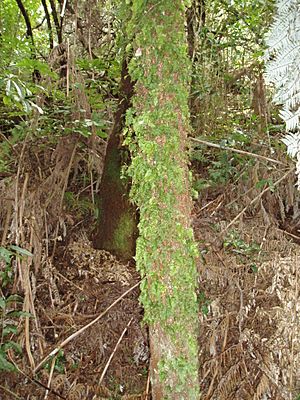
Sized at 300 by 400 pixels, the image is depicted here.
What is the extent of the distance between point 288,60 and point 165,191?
1.87 ft

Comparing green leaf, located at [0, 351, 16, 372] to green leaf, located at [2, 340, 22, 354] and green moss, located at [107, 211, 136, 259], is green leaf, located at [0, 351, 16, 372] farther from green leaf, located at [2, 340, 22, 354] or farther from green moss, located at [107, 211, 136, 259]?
green moss, located at [107, 211, 136, 259]

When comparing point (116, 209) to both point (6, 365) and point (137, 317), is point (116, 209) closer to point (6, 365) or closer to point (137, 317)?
point (137, 317)

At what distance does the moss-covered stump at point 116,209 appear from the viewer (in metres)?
2.79

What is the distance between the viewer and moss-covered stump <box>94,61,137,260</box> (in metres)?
2.79

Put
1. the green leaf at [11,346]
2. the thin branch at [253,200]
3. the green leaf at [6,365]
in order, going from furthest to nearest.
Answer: the thin branch at [253,200], the green leaf at [11,346], the green leaf at [6,365]

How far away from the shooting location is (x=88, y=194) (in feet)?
11.0

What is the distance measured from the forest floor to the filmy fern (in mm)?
1302

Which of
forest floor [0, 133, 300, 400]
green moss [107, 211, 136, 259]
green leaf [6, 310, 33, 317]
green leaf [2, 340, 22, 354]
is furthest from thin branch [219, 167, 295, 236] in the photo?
green leaf [2, 340, 22, 354]

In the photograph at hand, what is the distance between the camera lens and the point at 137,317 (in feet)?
8.32

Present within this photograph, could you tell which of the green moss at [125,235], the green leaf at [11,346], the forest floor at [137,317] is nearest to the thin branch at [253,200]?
the forest floor at [137,317]

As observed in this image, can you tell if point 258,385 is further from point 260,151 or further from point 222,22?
point 222,22

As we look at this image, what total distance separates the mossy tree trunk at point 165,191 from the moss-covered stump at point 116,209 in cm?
118

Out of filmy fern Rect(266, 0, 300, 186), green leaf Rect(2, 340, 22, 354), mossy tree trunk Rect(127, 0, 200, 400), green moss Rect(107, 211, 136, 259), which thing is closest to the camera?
filmy fern Rect(266, 0, 300, 186)

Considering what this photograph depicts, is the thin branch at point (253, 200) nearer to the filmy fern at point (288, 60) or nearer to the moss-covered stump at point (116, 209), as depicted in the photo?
the moss-covered stump at point (116, 209)
